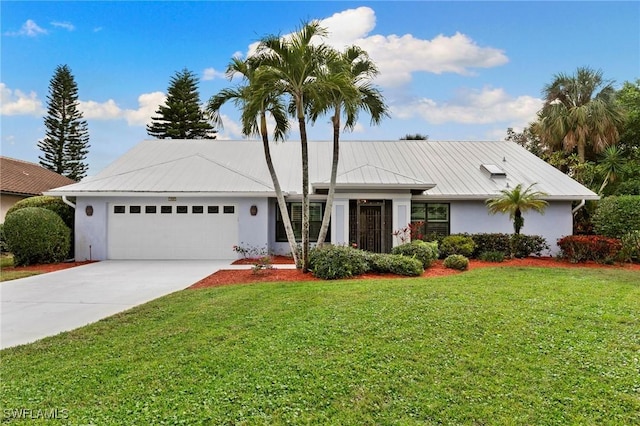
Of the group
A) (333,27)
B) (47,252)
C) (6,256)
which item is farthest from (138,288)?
(6,256)

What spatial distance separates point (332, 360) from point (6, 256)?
58.4ft

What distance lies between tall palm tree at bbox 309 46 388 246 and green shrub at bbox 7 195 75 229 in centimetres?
1022

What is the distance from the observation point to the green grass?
10.4 ft

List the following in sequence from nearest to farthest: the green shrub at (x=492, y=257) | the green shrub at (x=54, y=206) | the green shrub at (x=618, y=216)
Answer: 1. the green shrub at (x=492, y=257)
2. the green shrub at (x=618, y=216)
3. the green shrub at (x=54, y=206)

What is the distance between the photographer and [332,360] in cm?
402

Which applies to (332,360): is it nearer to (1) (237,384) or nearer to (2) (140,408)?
(1) (237,384)

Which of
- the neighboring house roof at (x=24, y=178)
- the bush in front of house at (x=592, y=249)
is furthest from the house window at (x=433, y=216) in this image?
the neighboring house roof at (x=24, y=178)

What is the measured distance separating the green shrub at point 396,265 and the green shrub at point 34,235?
35.4 feet

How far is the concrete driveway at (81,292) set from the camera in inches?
223

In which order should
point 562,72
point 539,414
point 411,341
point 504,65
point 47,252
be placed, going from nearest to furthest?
point 539,414, point 411,341, point 47,252, point 504,65, point 562,72

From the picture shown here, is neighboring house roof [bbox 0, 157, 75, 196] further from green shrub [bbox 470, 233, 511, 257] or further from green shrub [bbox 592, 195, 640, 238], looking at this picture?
green shrub [bbox 592, 195, 640, 238]

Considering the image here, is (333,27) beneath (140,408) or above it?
above

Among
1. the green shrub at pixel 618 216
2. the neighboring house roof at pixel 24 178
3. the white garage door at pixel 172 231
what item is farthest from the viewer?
the neighboring house roof at pixel 24 178

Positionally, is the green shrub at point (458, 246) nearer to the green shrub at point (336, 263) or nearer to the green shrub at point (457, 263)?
the green shrub at point (457, 263)
